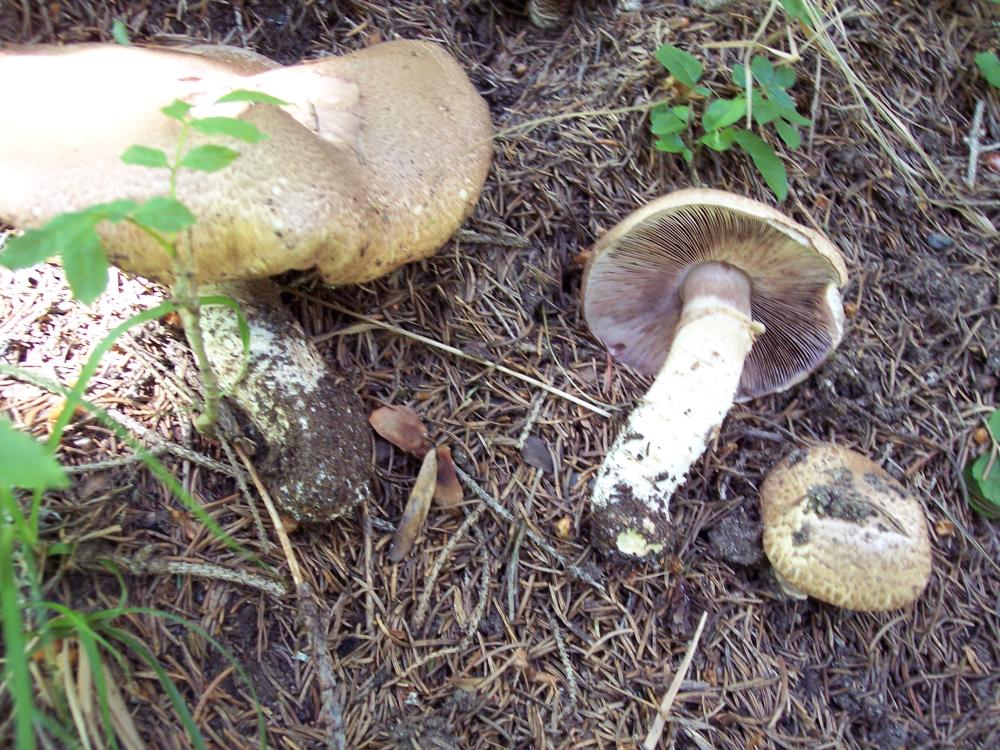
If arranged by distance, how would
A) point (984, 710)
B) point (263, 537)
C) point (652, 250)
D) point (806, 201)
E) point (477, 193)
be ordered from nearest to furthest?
1. point (263, 537)
2. point (477, 193)
3. point (984, 710)
4. point (652, 250)
5. point (806, 201)

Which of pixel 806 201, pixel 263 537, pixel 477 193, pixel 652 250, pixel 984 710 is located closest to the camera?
pixel 263 537

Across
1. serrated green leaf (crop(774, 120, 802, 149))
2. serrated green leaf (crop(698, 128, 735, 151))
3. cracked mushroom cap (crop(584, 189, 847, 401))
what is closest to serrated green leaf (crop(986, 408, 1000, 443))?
cracked mushroom cap (crop(584, 189, 847, 401))

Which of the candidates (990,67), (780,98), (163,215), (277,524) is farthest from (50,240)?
(990,67)

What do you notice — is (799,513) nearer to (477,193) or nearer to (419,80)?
(477,193)

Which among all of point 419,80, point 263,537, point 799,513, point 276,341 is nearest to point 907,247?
point 799,513

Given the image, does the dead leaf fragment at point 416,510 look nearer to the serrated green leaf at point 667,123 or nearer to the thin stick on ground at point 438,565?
the thin stick on ground at point 438,565
